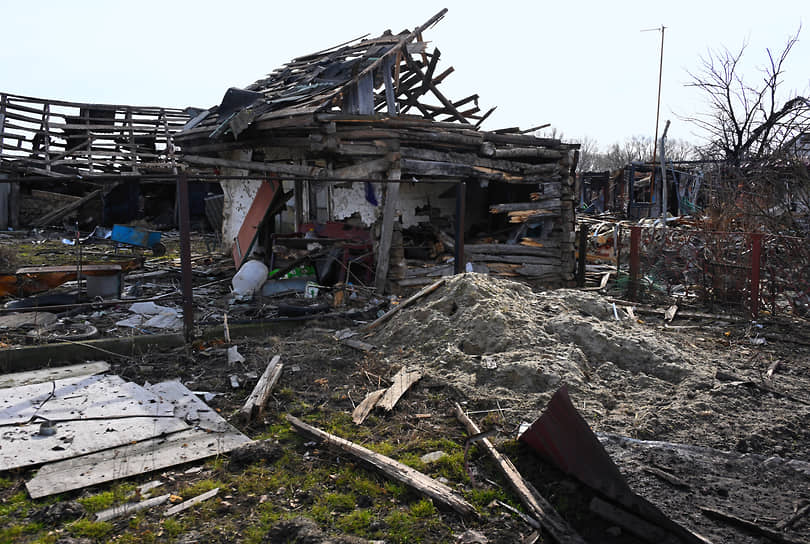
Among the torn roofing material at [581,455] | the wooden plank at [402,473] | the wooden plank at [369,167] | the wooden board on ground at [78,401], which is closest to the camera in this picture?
the torn roofing material at [581,455]

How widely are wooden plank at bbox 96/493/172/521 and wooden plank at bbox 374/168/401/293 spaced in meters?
6.73

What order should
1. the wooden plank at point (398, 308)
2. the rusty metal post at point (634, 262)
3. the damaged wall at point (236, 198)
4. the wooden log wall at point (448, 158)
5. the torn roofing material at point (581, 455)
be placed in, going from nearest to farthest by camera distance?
the torn roofing material at point (581, 455) < the wooden plank at point (398, 308) < the wooden log wall at point (448, 158) < the rusty metal post at point (634, 262) < the damaged wall at point (236, 198)

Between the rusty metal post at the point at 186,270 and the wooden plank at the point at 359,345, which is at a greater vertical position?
the rusty metal post at the point at 186,270

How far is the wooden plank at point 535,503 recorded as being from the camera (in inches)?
120

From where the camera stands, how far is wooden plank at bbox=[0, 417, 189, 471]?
3.70 m

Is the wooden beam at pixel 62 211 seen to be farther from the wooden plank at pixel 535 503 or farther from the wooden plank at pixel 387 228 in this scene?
the wooden plank at pixel 535 503

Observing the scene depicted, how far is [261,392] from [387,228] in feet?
18.0

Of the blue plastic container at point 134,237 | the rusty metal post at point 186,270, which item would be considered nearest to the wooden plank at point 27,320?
the rusty metal post at point 186,270

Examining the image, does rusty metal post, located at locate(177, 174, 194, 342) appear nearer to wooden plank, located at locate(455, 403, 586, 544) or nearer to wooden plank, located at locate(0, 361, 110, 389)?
wooden plank, located at locate(0, 361, 110, 389)

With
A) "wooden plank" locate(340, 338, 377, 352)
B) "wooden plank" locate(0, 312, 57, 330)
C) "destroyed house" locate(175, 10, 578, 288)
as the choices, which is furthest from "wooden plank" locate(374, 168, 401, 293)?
"wooden plank" locate(0, 312, 57, 330)

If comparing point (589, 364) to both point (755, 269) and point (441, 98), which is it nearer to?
point (755, 269)

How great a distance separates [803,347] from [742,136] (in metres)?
11.3

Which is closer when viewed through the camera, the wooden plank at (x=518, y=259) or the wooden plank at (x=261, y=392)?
the wooden plank at (x=261, y=392)

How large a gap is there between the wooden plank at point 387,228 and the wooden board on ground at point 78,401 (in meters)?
5.37
